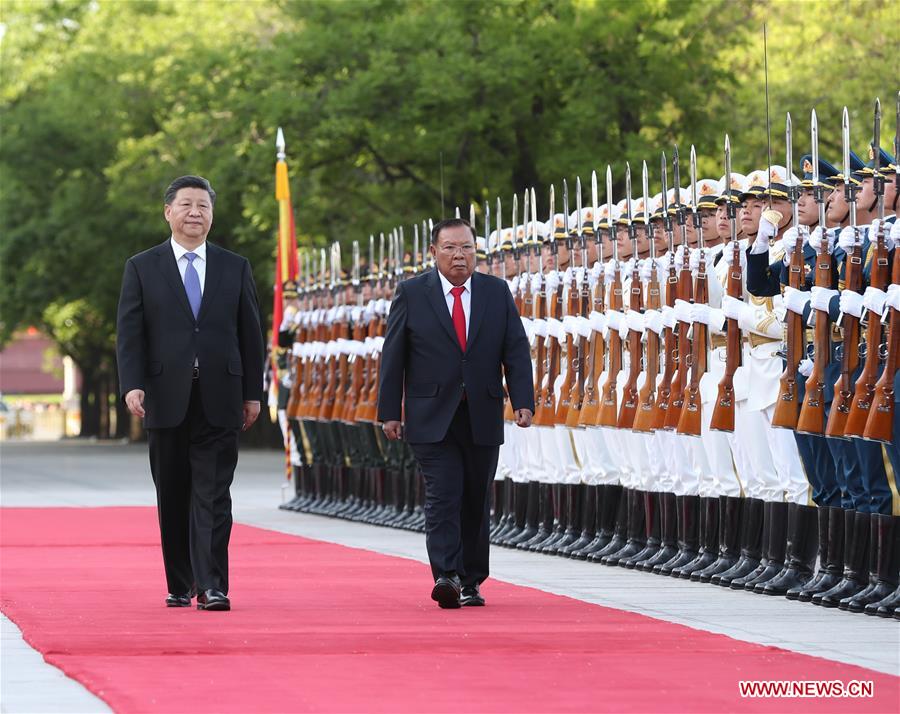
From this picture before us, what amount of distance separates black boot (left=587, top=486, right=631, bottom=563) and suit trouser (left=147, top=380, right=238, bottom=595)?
11.1 ft

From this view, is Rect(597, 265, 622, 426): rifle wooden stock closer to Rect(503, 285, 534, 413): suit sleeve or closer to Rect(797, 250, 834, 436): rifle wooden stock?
Rect(503, 285, 534, 413): suit sleeve

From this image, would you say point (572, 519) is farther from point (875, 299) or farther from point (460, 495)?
point (875, 299)

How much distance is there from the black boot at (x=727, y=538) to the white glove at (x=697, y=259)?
3.86 ft

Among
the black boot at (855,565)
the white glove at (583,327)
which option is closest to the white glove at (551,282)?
the white glove at (583,327)

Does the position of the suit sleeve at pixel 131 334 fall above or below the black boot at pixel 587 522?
above

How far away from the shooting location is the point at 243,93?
32.5m

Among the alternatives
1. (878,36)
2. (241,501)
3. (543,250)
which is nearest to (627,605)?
(543,250)

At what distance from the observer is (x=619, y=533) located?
12523mm

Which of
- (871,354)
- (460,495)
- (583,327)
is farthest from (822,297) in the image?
(583,327)

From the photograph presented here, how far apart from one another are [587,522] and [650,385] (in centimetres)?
160

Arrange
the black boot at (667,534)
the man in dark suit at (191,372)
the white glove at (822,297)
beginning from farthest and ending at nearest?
the black boot at (667,534)
the man in dark suit at (191,372)
the white glove at (822,297)

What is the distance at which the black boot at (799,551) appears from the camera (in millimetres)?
10102

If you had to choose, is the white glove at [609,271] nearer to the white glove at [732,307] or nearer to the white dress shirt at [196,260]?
the white glove at [732,307]

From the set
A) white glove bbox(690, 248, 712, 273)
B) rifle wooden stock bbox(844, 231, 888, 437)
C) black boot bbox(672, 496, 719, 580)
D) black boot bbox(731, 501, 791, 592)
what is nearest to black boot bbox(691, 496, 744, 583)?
black boot bbox(672, 496, 719, 580)
